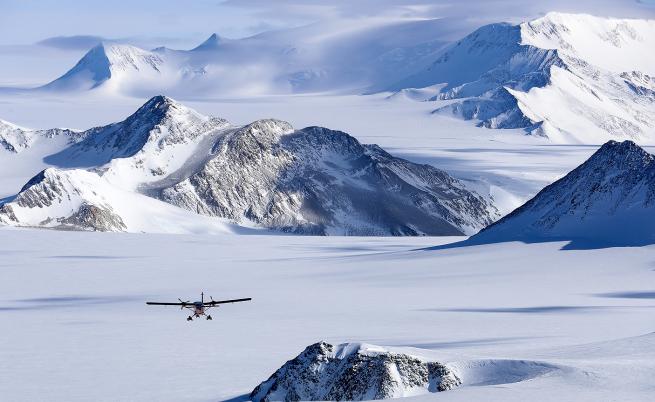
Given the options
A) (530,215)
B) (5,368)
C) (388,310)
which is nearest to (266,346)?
(5,368)

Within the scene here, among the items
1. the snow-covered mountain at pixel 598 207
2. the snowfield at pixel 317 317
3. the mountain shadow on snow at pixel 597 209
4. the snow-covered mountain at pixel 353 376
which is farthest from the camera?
the snow-covered mountain at pixel 598 207

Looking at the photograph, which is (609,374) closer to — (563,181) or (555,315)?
(555,315)

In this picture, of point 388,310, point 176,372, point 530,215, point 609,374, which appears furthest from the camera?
point 530,215

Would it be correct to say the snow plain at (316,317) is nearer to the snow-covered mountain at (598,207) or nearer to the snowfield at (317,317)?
the snowfield at (317,317)

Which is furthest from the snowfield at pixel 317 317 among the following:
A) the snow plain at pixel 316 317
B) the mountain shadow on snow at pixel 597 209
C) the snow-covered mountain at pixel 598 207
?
the snow-covered mountain at pixel 598 207

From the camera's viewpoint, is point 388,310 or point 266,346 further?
point 388,310

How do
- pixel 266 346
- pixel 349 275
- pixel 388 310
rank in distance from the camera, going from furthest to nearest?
pixel 349 275
pixel 388 310
pixel 266 346
